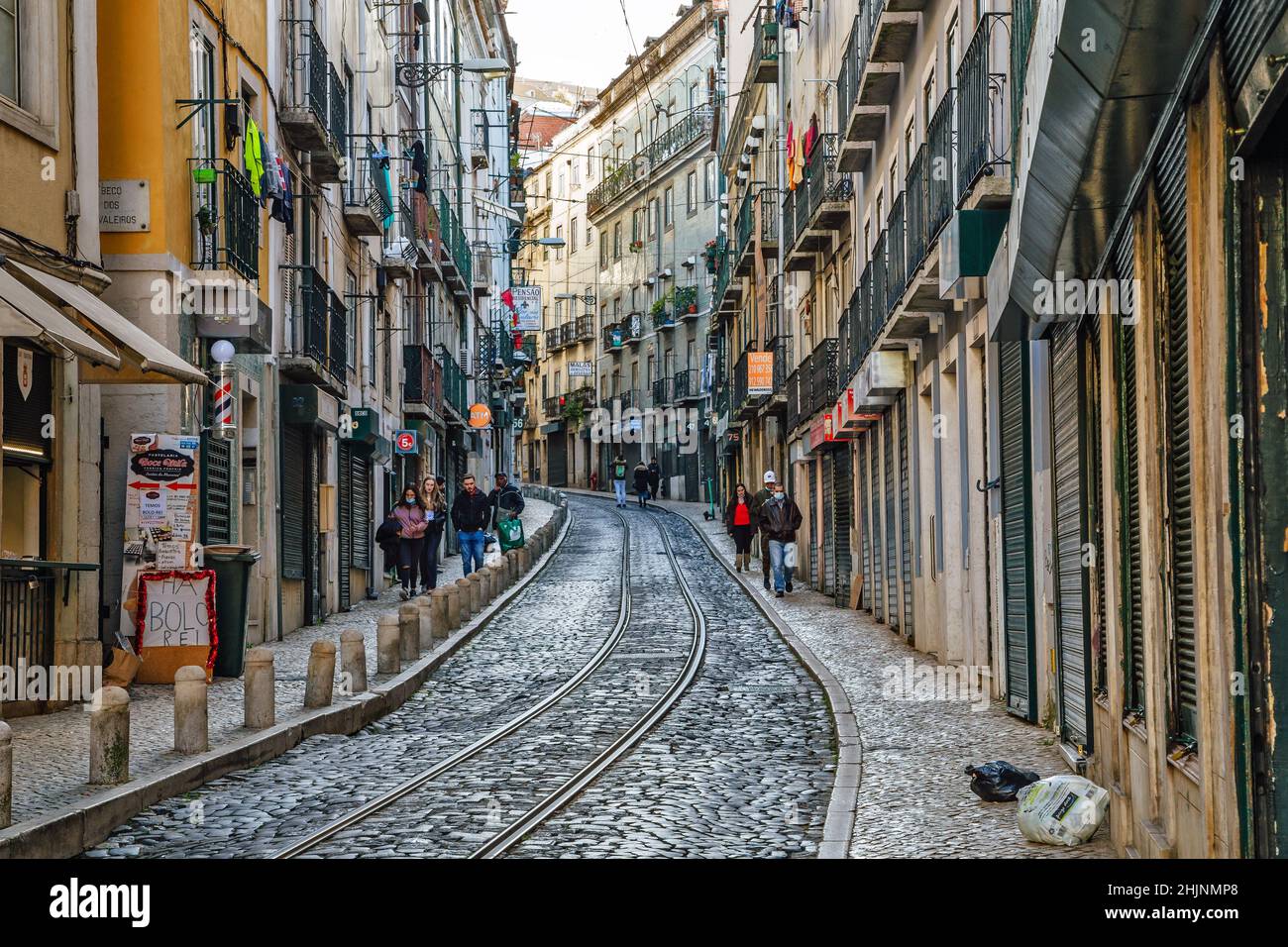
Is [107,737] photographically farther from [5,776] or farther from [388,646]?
[388,646]

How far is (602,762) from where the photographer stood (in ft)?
38.8

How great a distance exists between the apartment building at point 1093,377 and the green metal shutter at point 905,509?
6cm

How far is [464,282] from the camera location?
4725cm

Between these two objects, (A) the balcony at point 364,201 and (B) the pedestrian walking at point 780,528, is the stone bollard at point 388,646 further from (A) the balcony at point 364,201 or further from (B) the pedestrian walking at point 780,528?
(A) the balcony at point 364,201

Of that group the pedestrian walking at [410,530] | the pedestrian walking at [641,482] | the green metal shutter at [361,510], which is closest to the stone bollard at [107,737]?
the pedestrian walking at [410,530]

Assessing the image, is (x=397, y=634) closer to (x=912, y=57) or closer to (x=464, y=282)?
(x=912, y=57)

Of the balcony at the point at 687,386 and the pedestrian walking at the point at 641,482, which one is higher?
the balcony at the point at 687,386

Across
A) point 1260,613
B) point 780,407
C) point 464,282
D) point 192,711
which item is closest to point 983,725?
point 192,711

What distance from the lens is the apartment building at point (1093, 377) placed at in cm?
564

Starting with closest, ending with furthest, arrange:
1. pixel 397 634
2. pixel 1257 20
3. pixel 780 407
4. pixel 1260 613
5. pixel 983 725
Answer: pixel 1257 20 → pixel 1260 613 → pixel 983 725 → pixel 397 634 → pixel 780 407

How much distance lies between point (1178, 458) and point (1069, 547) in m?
3.37

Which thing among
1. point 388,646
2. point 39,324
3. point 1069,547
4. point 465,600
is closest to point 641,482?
point 465,600

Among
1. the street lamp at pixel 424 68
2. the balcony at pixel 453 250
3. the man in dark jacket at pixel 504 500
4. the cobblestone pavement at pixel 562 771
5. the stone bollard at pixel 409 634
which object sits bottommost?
the cobblestone pavement at pixel 562 771
